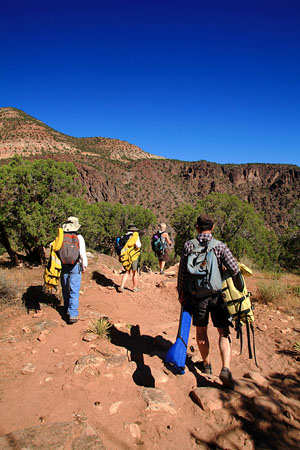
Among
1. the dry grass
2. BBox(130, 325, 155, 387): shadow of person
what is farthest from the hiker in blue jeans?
BBox(130, 325, 155, 387): shadow of person

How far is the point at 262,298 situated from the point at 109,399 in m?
4.71

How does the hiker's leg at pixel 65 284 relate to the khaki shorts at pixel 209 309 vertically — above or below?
below

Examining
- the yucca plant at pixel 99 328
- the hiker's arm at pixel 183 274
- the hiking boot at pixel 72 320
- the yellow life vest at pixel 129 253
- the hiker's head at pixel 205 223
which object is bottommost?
the hiking boot at pixel 72 320

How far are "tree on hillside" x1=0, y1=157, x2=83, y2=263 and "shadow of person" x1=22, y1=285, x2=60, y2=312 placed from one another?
286 centimetres

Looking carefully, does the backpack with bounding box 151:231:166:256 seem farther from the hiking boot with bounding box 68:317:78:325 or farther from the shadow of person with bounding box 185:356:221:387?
the shadow of person with bounding box 185:356:221:387

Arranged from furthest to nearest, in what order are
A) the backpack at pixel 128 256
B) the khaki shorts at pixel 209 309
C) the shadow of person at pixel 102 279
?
1. the shadow of person at pixel 102 279
2. the backpack at pixel 128 256
3. the khaki shorts at pixel 209 309

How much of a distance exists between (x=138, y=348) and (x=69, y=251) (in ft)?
6.14

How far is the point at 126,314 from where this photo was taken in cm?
503

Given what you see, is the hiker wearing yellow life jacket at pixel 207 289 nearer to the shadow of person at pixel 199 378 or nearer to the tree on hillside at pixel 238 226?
the shadow of person at pixel 199 378

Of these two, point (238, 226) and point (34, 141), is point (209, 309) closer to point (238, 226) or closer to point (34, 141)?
point (238, 226)

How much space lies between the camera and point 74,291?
14.3 feet

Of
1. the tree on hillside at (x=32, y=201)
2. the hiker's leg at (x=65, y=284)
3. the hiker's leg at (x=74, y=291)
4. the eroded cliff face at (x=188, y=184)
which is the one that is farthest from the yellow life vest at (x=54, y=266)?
the eroded cliff face at (x=188, y=184)

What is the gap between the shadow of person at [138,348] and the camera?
291 centimetres

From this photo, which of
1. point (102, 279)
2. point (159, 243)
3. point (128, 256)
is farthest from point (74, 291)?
point (159, 243)
